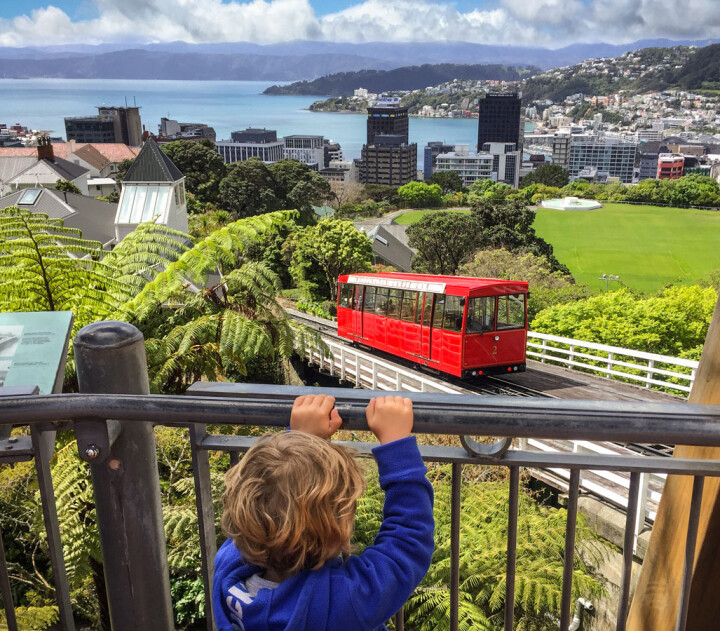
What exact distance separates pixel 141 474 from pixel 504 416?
0.98 metres

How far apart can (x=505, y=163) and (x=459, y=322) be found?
178090 mm

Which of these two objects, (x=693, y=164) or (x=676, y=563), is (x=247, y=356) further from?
(x=693, y=164)

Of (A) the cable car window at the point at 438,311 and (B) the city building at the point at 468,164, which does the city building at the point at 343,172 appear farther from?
(A) the cable car window at the point at 438,311

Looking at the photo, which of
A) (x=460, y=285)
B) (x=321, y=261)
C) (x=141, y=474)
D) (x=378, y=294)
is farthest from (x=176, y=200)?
(x=141, y=474)

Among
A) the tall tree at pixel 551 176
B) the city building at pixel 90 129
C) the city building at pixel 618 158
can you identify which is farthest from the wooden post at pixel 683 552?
the city building at pixel 618 158

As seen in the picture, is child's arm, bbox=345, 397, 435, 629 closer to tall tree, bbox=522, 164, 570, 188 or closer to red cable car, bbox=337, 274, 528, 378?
red cable car, bbox=337, 274, 528, 378

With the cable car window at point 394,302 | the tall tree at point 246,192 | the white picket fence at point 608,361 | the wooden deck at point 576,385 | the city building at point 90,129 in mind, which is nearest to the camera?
the white picket fence at point 608,361

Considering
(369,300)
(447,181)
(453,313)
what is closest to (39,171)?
(369,300)

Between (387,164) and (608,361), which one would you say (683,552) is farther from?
(387,164)

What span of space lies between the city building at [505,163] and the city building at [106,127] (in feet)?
297

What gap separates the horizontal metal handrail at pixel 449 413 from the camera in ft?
5.08

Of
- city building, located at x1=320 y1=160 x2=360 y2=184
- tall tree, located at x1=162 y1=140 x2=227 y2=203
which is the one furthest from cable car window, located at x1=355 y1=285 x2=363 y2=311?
city building, located at x1=320 y1=160 x2=360 y2=184

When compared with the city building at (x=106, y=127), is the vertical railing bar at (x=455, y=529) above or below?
below

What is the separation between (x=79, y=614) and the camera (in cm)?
559
